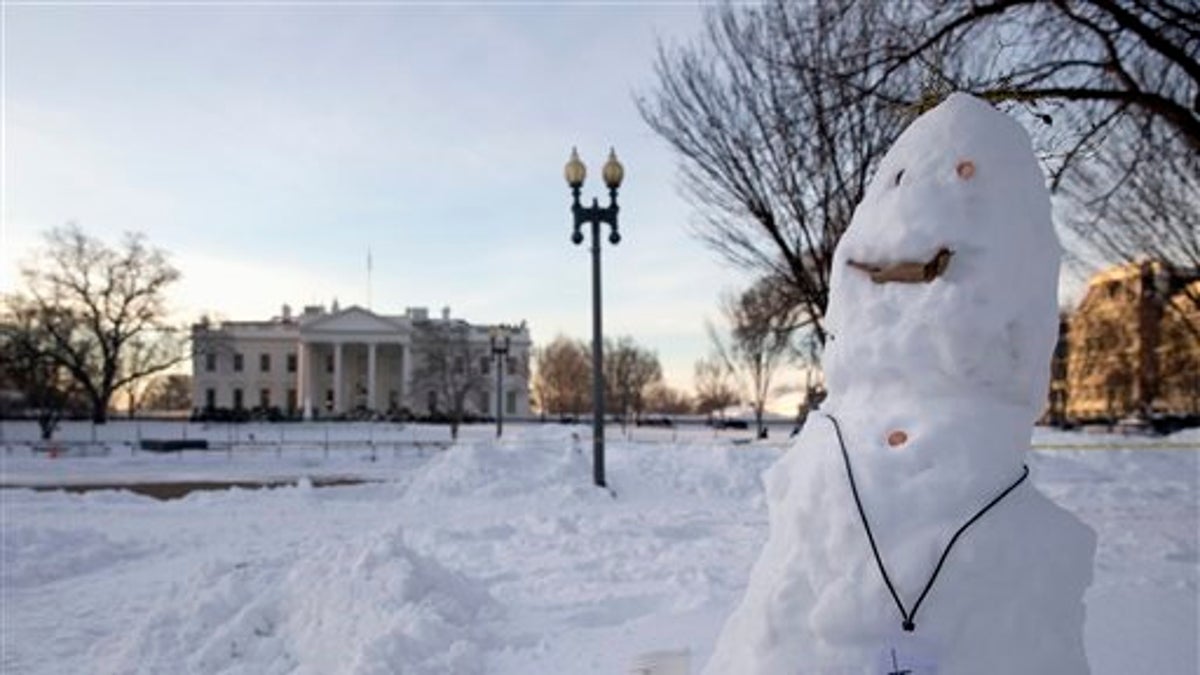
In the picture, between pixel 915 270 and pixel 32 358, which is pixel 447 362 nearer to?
pixel 32 358

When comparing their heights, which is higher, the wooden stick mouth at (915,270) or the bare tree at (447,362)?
the bare tree at (447,362)

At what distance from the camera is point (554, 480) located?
62.4 feet

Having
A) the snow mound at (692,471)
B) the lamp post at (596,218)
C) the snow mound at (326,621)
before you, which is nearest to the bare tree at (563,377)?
the snow mound at (692,471)

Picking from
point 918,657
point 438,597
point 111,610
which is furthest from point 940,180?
point 111,610

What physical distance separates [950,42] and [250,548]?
402 inches

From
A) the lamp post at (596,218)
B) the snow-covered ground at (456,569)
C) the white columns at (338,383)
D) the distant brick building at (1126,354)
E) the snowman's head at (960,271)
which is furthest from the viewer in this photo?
the white columns at (338,383)

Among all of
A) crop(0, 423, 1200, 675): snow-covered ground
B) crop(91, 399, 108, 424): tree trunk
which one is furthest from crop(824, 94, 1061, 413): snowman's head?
crop(91, 399, 108, 424): tree trunk

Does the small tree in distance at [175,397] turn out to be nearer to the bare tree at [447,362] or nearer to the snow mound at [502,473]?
the bare tree at [447,362]

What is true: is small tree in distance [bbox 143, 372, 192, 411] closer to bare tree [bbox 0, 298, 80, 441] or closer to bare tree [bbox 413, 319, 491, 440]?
bare tree [bbox 413, 319, 491, 440]

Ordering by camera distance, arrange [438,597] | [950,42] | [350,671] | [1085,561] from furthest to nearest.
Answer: [950,42] < [438,597] < [350,671] < [1085,561]

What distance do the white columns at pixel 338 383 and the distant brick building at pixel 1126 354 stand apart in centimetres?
6293

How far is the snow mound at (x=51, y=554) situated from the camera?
1014cm

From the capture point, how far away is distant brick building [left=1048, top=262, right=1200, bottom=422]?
3522cm

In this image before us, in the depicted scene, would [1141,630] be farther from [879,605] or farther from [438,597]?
[438,597]
